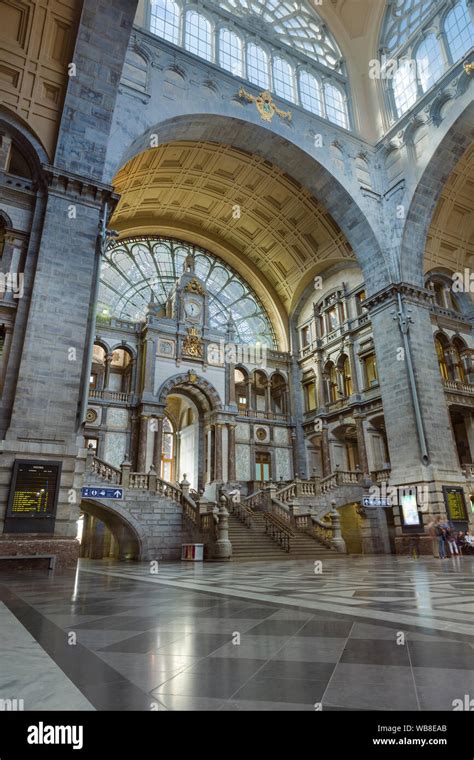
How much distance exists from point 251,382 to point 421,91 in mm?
18359

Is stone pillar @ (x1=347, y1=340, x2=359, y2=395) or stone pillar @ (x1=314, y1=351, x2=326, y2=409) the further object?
stone pillar @ (x1=314, y1=351, x2=326, y2=409)

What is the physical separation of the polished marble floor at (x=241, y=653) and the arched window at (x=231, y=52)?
81.7 feet

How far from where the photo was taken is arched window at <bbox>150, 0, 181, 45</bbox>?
68.2 ft

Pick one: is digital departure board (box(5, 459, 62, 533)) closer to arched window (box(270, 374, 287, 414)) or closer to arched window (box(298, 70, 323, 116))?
arched window (box(270, 374, 287, 414))

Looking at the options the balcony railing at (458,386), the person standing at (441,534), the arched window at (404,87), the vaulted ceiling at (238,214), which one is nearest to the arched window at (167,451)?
the vaulted ceiling at (238,214)

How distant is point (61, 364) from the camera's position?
13.0 m

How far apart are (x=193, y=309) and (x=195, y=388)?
16.4 ft

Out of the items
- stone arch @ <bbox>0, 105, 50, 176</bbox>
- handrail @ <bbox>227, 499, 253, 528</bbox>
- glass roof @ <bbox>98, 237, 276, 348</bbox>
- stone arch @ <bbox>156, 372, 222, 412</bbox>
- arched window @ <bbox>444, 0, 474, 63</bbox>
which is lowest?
handrail @ <bbox>227, 499, 253, 528</bbox>

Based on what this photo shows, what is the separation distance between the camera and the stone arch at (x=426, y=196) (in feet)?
69.6

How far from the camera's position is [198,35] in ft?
72.6

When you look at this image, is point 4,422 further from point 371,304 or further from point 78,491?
point 371,304

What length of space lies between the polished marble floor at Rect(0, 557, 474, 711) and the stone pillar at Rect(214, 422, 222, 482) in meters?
20.6

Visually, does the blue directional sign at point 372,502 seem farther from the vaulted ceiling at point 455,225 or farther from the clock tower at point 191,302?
the clock tower at point 191,302

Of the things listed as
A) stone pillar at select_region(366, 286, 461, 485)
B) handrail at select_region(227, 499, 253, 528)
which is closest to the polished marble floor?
handrail at select_region(227, 499, 253, 528)
